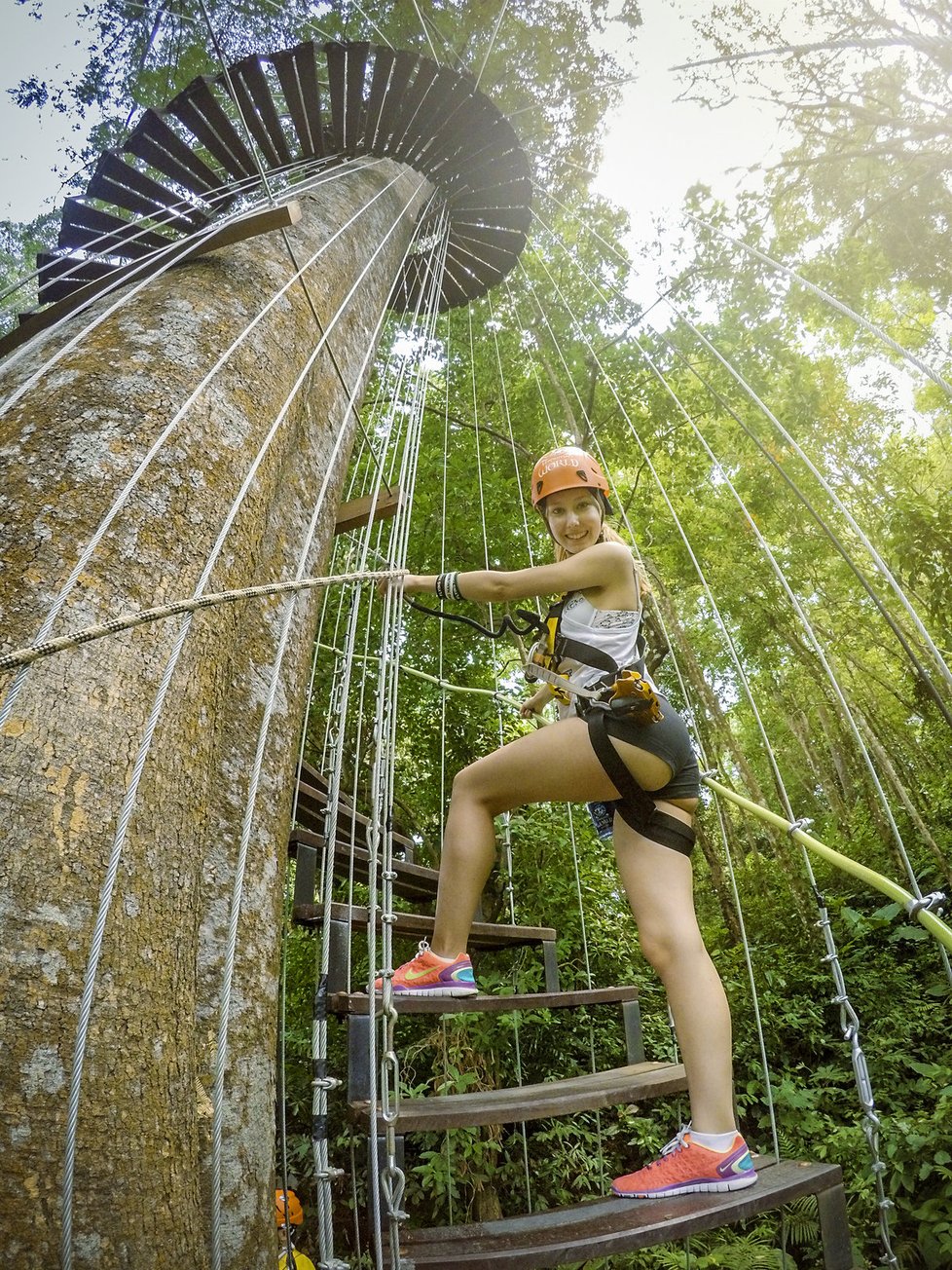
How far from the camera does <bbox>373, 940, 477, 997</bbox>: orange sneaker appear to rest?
1545 mm

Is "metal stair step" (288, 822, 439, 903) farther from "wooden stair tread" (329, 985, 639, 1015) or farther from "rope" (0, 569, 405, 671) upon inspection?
"rope" (0, 569, 405, 671)

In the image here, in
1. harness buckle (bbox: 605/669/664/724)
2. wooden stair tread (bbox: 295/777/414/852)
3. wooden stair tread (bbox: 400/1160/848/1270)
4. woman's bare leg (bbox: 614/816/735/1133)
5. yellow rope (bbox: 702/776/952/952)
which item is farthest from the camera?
wooden stair tread (bbox: 295/777/414/852)

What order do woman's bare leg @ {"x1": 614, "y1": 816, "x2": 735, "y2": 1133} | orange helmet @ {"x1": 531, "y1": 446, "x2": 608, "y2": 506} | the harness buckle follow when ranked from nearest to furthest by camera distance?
1. woman's bare leg @ {"x1": 614, "y1": 816, "x2": 735, "y2": 1133}
2. the harness buckle
3. orange helmet @ {"x1": 531, "y1": 446, "x2": 608, "y2": 506}

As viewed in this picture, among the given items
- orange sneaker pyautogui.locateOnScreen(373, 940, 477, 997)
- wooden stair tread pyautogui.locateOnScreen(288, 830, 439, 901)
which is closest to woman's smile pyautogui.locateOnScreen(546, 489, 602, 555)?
orange sneaker pyautogui.locateOnScreen(373, 940, 477, 997)

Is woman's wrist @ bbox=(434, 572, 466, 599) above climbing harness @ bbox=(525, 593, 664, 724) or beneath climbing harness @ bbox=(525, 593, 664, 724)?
above

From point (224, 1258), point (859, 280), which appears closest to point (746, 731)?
point (859, 280)

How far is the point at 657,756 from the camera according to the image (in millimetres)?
1469

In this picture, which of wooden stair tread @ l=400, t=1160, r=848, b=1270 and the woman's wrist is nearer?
wooden stair tread @ l=400, t=1160, r=848, b=1270

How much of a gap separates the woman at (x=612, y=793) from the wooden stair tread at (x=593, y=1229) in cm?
8

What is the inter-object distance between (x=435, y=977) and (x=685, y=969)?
536mm

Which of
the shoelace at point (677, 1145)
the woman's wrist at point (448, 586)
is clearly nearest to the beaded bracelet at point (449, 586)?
the woman's wrist at point (448, 586)

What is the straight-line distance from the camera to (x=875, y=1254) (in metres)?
2.63

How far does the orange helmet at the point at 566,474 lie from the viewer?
177cm

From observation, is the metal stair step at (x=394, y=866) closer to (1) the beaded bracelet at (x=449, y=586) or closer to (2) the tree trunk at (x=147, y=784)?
(2) the tree trunk at (x=147, y=784)
